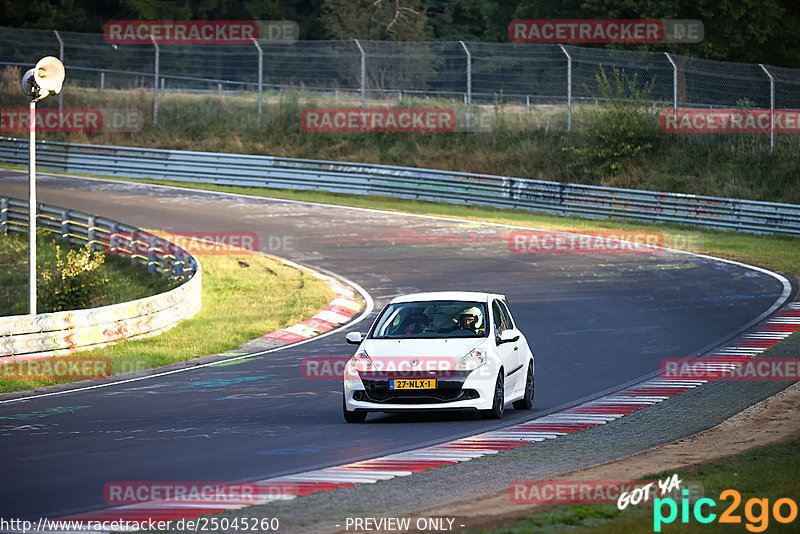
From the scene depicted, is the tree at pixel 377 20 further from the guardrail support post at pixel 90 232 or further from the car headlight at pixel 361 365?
the car headlight at pixel 361 365

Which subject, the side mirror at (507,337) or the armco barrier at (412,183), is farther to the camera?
the armco barrier at (412,183)

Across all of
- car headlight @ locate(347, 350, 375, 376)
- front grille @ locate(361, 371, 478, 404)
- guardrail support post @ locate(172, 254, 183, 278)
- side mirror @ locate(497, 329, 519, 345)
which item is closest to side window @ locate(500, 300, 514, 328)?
side mirror @ locate(497, 329, 519, 345)

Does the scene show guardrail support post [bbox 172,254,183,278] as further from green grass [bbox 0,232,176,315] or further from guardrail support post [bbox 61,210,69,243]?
guardrail support post [bbox 61,210,69,243]

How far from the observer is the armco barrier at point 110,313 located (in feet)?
56.2

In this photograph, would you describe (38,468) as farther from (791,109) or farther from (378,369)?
(791,109)

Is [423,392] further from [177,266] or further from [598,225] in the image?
[598,225]

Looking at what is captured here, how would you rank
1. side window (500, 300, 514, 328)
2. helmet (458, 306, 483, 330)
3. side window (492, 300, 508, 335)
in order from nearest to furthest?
helmet (458, 306, 483, 330) < side window (492, 300, 508, 335) < side window (500, 300, 514, 328)

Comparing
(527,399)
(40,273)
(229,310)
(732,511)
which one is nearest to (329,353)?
(229,310)

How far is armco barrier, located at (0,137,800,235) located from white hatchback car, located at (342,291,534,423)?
67.9 ft

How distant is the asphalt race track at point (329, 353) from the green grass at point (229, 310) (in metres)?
0.81

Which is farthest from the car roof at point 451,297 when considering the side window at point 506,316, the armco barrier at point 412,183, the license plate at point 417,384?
the armco barrier at point 412,183

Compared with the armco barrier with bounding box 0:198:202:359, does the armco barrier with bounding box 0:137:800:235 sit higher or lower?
higher

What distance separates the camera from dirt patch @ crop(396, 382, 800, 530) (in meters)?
7.61

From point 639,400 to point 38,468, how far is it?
719 cm
